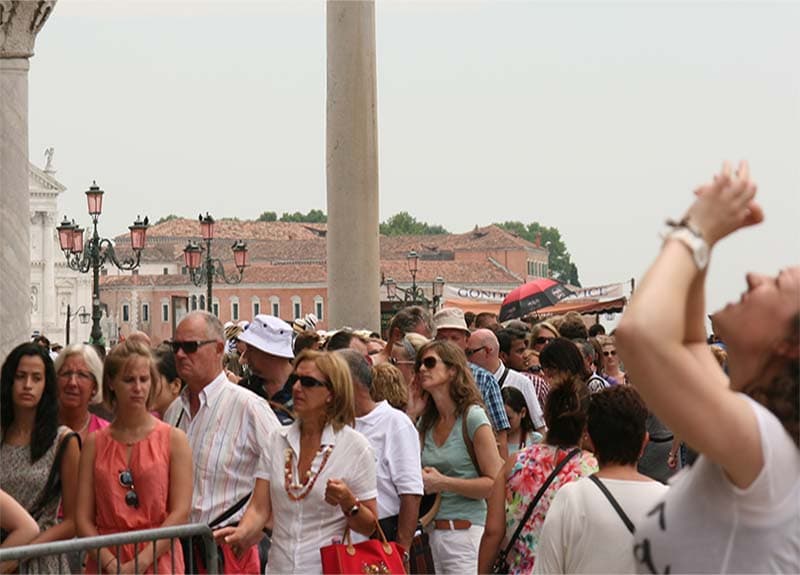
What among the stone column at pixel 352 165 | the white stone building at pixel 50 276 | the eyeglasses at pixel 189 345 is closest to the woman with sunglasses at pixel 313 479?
the eyeglasses at pixel 189 345

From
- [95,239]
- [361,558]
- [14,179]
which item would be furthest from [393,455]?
[95,239]

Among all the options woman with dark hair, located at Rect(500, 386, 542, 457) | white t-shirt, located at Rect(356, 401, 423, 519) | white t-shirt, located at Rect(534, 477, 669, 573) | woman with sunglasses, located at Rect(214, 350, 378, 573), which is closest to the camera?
white t-shirt, located at Rect(534, 477, 669, 573)

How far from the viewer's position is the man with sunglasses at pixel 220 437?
5.62 m

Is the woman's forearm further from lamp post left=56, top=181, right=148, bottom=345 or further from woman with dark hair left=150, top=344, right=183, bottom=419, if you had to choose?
lamp post left=56, top=181, right=148, bottom=345

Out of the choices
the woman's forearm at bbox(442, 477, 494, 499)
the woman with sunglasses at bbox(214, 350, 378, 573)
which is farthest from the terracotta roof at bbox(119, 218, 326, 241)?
the woman with sunglasses at bbox(214, 350, 378, 573)

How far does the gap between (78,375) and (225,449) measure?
19.7 inches

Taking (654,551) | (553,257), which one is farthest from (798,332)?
(553,257)

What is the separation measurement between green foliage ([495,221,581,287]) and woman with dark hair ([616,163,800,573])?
14231 cm

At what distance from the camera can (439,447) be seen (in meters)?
6.52

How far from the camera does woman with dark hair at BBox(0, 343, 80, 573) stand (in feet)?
16.8

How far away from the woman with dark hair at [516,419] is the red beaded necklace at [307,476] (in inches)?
91.4

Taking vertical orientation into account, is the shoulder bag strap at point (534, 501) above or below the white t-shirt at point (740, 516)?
below

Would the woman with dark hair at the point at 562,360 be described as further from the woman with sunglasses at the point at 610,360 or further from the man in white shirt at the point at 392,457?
the woman with sunglasses at the point at 610,360

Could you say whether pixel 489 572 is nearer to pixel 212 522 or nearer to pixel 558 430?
pixel 558 430
